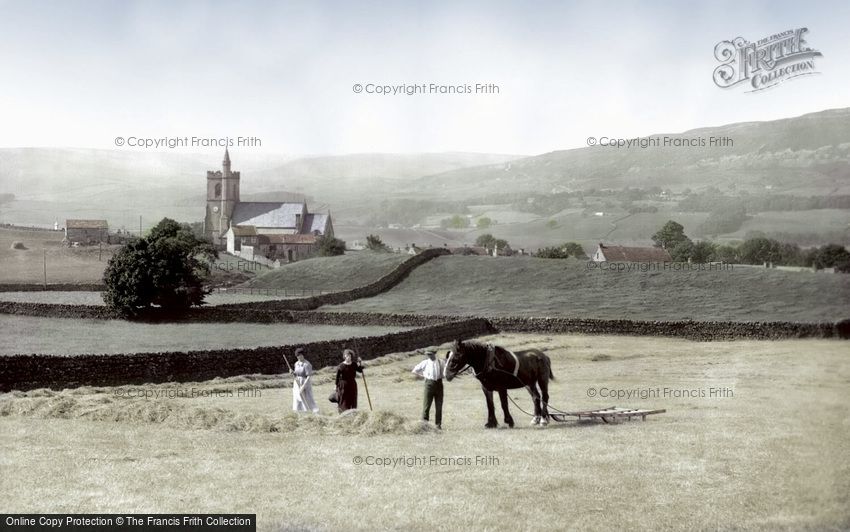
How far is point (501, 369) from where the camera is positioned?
826 inches

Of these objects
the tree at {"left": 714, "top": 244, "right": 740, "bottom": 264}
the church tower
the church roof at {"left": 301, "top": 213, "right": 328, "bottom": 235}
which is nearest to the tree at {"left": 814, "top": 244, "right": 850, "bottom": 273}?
the tree at {"left": 714, "top": 244, "right": 740, "bottom": 264}

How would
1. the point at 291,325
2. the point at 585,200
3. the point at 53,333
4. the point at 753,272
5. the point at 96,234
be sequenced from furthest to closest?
the point at 585,200 < the point at 96,234 < the point at 753,272 < the point at 291,325 < the point at 53,333

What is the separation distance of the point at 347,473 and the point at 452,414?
24.1ft

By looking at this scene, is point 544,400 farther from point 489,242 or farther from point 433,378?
point 489,242

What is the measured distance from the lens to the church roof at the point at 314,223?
163125 millimetres

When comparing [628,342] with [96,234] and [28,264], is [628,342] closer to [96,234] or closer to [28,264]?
[28,264]

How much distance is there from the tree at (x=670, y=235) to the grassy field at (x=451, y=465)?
45299mm

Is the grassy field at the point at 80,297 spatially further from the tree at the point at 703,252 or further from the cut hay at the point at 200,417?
the cut hay at the point at 200,417

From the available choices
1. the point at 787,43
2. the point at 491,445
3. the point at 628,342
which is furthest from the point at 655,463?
the point at 628,342

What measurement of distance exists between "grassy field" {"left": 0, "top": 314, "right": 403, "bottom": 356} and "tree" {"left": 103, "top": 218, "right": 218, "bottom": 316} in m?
2.08

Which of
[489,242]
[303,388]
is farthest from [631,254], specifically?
[303,388]

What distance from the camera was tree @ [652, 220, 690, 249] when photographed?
229 ft

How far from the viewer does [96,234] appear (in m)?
110

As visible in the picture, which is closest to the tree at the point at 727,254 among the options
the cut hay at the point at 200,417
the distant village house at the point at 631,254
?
the distant village house at the point at 631,254
